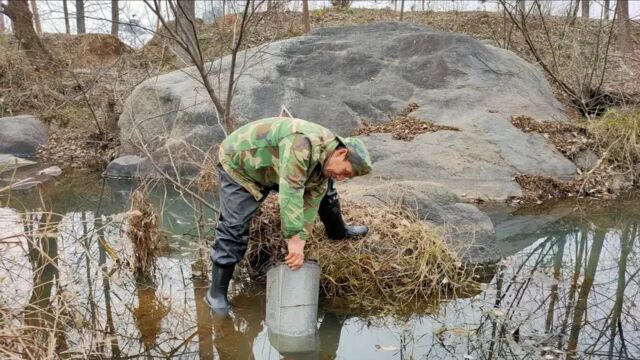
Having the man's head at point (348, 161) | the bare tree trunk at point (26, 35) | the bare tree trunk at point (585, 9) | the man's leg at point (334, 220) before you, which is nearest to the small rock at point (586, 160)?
the man's leg at point (334, 220)

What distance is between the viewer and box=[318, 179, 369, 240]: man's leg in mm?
4438

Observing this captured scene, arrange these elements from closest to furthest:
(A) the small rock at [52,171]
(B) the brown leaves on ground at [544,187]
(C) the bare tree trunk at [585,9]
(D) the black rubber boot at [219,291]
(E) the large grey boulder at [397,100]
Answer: (D) the black rubber boot at [219,291] < (B) the brown leaves on ground at [544,187] < (E) the large grey boulder at [397,100] < (A) the small rock at [52,171] < (C) the bare tree trunk at [585,9]

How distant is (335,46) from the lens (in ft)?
37.8

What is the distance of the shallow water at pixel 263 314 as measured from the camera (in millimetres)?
3660

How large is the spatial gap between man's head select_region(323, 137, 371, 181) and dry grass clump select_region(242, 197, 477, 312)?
3.48 feet

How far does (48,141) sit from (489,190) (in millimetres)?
8499

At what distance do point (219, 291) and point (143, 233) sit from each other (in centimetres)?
103

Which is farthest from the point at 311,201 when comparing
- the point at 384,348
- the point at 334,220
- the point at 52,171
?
the point at 52,171

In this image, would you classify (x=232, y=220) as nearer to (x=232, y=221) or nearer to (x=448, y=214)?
(x=232, y=221)

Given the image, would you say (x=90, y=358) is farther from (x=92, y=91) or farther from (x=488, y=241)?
(x=92, y=91)

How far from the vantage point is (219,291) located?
4.31m

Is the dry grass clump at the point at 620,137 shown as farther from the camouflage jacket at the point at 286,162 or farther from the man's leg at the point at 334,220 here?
the camouflage jacket at the point at 286,162

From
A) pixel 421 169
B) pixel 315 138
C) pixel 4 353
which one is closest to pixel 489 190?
pixel 421 169

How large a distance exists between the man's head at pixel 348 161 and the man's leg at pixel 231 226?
73 cm
